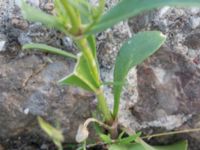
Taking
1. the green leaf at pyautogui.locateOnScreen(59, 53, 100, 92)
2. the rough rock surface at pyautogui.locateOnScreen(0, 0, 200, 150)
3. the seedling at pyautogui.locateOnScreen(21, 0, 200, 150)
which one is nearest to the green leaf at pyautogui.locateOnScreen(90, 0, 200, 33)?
the seedling at pyautogui.locateOnScreen(21, 0, 200, 150)

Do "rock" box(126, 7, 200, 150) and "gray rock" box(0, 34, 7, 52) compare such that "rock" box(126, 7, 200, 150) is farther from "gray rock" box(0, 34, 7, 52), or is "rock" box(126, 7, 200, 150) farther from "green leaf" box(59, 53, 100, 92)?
"gray rock" box(0, 34, 7, 52)

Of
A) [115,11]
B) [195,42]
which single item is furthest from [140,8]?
[195,42]

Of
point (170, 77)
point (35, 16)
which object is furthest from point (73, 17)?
point (170, 77)

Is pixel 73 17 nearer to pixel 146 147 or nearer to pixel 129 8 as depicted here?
pixel 129 8

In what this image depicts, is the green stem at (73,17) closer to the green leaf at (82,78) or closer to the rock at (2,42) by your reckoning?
the green leaf at (82,78)

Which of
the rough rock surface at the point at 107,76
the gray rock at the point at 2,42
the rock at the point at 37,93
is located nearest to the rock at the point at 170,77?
the rough rock surface at the point at 107,76
